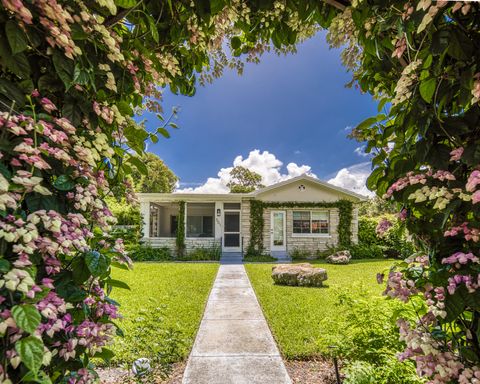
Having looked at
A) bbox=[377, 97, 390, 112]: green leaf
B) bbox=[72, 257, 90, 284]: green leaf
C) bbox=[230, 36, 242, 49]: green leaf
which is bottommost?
bbox=[72, 257, 90, 284]: green leaf

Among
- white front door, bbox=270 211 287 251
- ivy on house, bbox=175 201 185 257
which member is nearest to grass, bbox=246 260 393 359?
white front door, bbox=270 211 287 251

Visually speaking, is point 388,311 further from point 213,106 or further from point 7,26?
point 213,106

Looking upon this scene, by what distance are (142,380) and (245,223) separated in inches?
478

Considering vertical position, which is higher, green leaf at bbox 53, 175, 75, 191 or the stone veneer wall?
green leaf at bbox 53, 175, 75, 191

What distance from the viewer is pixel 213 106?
34.3 feet

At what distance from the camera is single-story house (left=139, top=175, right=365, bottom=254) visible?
14602mm

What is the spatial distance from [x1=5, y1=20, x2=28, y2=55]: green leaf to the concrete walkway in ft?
9.89

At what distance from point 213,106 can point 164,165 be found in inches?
954

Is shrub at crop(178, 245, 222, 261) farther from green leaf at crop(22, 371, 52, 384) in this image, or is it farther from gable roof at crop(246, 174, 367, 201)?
green leaf at crop(22, 371, 52, 384)

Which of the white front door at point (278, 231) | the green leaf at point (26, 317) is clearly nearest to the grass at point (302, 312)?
the green leaf at point (26, 317)

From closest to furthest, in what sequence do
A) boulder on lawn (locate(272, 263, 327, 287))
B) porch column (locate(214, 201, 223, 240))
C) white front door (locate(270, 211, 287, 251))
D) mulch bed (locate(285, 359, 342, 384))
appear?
mulch bed (locate(285, 359, 342, 384)) < boulder on lawn (locate(272, 263, 327, 287)) < white front door (locate(270, 211, 287, 251)) < porch column (locate(214, 201, 223, 240))

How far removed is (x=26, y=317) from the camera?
0.81 m

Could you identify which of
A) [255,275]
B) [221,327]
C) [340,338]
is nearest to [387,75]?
[340,338]

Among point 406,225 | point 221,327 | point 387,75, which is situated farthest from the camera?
point 221,327
